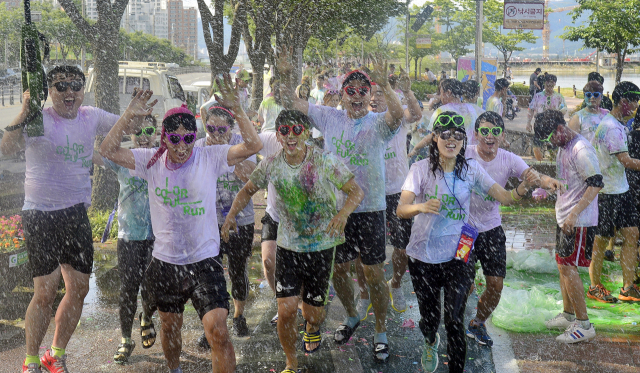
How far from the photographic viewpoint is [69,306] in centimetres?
482

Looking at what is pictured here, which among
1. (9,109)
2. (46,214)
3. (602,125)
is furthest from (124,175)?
(9,109)

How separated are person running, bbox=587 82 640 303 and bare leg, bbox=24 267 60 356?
4981 millimetres

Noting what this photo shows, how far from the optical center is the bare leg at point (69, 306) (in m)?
4.78

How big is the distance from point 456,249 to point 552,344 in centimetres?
165

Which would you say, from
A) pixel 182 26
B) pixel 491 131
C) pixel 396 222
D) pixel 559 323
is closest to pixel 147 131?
pixel 396 222

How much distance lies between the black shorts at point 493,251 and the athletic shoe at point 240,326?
2055 millimetres

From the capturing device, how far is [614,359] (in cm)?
508

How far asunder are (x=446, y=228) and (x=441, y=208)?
0.14 m

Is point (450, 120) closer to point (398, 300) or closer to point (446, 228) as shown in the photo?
point (446, 228)

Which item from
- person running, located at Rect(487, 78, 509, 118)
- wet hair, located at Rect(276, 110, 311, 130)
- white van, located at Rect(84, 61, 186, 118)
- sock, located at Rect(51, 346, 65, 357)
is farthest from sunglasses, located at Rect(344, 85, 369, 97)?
white van, located at Rect(84, 61, 186, 118)

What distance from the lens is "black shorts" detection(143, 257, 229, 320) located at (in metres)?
4.12

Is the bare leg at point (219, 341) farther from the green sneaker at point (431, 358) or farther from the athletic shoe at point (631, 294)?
the athletic shoe at point (631, 294)

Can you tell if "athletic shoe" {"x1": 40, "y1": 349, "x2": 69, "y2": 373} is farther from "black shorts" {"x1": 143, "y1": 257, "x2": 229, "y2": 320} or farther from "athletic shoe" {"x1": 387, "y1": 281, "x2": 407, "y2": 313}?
"athletic shoe" {"x1": 387, "y1": 281, "x2": 407, "y2": 313}

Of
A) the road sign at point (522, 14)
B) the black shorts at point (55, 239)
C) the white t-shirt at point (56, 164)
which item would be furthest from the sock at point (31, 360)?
the road sign at point (522, 14)
